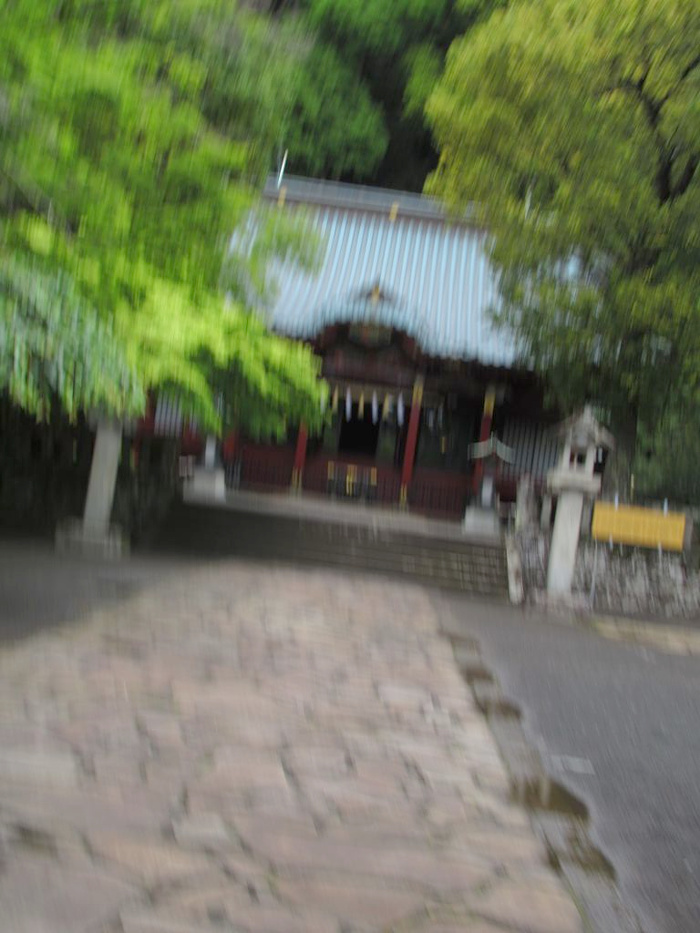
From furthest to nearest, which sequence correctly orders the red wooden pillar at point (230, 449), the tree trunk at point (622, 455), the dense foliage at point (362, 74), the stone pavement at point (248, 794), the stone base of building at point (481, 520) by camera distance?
the dense foliage at point (362, 74), the red wooden pillar at point (230, 449), the stone base of building at point (481, 520), the tree trunk at point (622, 455), the stone pavement at point (248, 794)

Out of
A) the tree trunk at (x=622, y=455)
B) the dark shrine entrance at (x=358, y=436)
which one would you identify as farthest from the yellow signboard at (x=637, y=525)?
the dark shrine entrance at (x=358, y=436)

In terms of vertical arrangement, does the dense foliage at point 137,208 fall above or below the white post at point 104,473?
above

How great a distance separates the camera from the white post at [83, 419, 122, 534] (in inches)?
439

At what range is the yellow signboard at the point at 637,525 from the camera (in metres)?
11.1

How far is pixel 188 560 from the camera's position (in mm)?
11234

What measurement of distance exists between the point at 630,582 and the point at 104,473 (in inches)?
285

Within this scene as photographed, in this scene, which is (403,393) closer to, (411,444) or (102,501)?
(411,444)

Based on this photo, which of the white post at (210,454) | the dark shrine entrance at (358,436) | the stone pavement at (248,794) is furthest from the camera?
the dark shrine entrance at (358,436)

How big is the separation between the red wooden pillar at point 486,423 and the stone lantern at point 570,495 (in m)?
4.80

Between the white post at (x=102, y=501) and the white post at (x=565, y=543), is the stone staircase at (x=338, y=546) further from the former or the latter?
the white post at (x=102, y=501)

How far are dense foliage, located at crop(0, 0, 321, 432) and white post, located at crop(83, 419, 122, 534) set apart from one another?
5.87 ft

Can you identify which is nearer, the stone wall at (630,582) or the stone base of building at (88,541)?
the stone base of building at (88,541)

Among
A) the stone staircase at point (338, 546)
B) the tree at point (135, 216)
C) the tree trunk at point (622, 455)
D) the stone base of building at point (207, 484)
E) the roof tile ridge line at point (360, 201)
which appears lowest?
the stone staircase at point (338, 546)

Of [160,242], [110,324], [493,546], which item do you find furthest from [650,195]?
[110,324]
